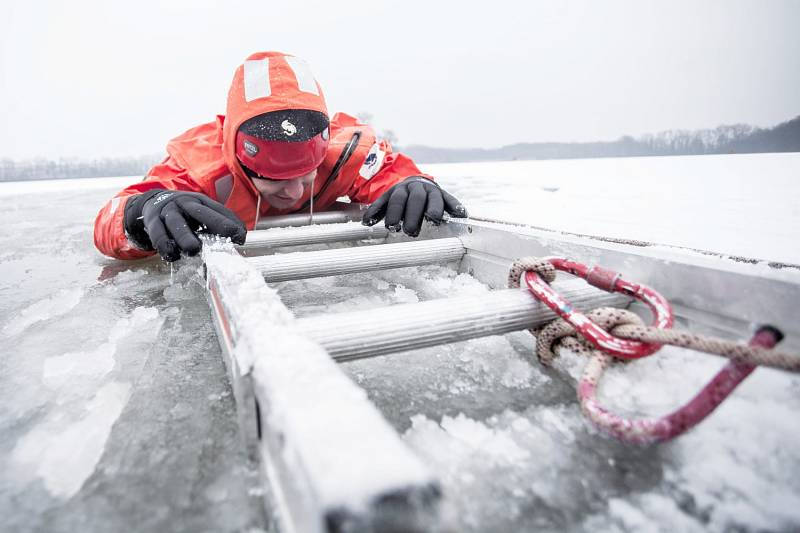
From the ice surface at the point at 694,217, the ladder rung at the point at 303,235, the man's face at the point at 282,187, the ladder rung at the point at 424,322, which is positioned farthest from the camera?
the ice surface at the point at 694,217

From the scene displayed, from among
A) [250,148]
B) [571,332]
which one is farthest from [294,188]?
[571,332]

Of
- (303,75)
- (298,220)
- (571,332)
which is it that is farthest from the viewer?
(298,220)

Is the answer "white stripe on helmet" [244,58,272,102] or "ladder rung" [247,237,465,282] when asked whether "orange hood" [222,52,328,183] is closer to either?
"white stripe on helmet" [244,58,272,102]

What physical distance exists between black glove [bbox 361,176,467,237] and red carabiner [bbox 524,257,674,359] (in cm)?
93

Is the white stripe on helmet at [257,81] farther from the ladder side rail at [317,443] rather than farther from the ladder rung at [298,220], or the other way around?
the ladder side rail at [317,443]

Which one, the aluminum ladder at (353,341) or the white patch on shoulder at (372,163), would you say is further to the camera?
the white patch on shoulder at (372,163)

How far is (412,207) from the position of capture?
6.33 feet

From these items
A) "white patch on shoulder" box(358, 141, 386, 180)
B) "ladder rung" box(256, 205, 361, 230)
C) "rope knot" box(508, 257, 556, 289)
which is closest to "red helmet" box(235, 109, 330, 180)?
"ladder rung" box(256, 205, 361, 230)

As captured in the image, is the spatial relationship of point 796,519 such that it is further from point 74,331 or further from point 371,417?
point 74,331

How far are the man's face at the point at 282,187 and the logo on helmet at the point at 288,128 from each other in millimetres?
274

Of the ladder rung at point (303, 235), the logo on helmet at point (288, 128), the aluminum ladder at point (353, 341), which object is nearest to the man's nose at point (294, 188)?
the logo on helmet at point (288, 128)

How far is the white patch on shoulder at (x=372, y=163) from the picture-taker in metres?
2.61

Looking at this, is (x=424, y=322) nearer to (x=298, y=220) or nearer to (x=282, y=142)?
(x=282, y=142)

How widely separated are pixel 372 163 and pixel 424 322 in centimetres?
197
